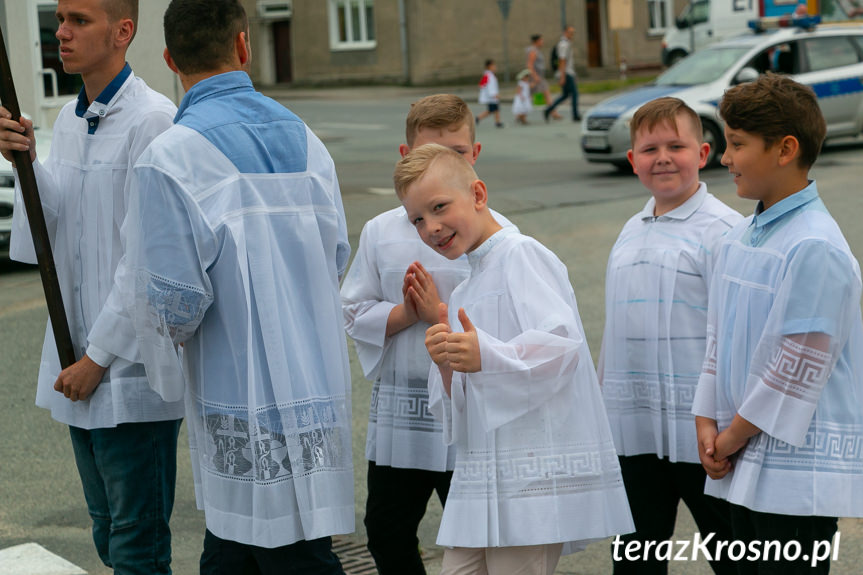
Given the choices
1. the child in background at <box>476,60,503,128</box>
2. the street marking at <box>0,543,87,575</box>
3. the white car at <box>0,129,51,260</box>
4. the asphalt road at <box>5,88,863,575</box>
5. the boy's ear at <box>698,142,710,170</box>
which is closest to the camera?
the boy's ear at <box>698,142,710,170</box>

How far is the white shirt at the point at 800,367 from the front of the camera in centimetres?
304

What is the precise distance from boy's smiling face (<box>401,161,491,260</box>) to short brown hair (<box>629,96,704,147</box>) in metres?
0.92

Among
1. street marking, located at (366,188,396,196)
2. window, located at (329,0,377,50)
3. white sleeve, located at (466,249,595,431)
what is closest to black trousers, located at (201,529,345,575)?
white sleeve, located at (466,249,595,431)

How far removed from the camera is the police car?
17.1 meters

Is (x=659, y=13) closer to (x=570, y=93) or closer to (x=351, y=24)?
(x=351, y=24)

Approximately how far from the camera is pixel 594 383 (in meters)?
3.27

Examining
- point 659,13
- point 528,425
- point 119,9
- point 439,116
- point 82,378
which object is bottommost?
point 528,425

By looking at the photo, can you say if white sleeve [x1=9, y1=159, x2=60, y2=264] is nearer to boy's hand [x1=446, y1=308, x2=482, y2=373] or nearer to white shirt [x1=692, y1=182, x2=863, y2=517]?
boy's hand [x1=446, y1=308, x2=482, y2=373]

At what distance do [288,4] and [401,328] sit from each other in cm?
4348

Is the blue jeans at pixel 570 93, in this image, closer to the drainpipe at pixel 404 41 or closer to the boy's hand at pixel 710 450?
the drainpipe at pixel 404 41

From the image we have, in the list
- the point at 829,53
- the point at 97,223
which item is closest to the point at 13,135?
the point at 97,223

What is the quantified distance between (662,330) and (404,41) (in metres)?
40.0

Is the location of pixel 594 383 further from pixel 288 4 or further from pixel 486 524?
pixel 288 4

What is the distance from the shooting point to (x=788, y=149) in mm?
3191
